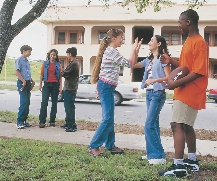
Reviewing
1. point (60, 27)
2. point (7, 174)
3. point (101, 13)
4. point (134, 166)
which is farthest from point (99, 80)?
point (60, 27)

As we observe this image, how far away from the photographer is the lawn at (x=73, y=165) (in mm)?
4137

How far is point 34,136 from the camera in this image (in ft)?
22.6

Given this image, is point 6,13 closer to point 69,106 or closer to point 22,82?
point 22,82

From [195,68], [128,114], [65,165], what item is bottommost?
[128,114]

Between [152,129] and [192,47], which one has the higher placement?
[192,47]

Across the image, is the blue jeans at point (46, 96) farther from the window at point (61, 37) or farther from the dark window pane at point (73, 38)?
the window at point (61, 37)

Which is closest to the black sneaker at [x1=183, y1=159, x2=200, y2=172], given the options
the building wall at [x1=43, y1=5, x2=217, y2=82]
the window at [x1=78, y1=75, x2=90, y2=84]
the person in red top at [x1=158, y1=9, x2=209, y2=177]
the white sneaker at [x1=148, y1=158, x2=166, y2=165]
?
the person in red top at [x1=158, y1=9, x2=209, y2=177]

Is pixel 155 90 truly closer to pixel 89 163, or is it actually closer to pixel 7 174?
pixel 89 163

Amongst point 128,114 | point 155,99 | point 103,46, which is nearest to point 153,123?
point 155,99

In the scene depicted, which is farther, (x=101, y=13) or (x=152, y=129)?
(x=101, y=13)

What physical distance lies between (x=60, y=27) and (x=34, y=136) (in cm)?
2917

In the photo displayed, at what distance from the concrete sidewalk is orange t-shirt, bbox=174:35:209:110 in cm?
181

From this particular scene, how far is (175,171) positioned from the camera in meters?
4.18

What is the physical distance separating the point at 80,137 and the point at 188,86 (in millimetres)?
3248
